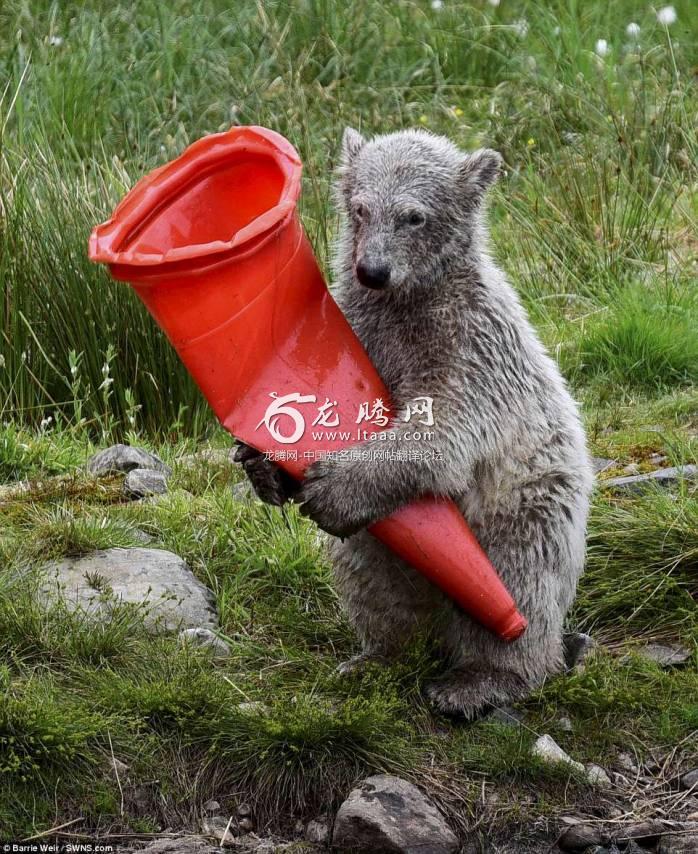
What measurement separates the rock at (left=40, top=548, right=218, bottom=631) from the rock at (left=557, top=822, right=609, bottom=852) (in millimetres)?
1438

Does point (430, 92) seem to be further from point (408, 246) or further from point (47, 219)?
point (408, 246)

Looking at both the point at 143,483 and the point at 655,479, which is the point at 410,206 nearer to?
the point at 655,479

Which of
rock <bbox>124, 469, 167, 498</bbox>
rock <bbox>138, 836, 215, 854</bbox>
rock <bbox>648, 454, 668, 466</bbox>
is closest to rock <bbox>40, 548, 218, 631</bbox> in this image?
rock <bbox>124, 469, 167, 498</bbox>

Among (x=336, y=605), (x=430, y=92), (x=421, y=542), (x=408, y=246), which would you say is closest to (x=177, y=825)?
(x=421, y=542)

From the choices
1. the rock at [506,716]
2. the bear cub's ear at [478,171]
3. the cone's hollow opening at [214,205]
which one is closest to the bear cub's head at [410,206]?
the bear cub's ear at [478,171]

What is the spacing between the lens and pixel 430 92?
9.84 m

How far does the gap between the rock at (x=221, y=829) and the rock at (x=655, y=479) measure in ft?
7.63

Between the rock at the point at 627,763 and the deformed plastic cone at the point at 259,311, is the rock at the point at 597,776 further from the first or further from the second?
the deformed plastic cone at the point at 259,311

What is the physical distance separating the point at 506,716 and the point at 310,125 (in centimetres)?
531

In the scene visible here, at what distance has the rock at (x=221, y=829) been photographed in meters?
3.48

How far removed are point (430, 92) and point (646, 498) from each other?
571 centimetres

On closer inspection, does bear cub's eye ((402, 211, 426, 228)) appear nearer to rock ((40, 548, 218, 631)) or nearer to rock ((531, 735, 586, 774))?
rock ((40, 548, 218, 631))

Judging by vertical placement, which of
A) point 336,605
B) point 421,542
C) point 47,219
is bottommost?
point 336,605

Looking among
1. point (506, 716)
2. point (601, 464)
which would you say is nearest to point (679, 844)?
point (506, 716)
